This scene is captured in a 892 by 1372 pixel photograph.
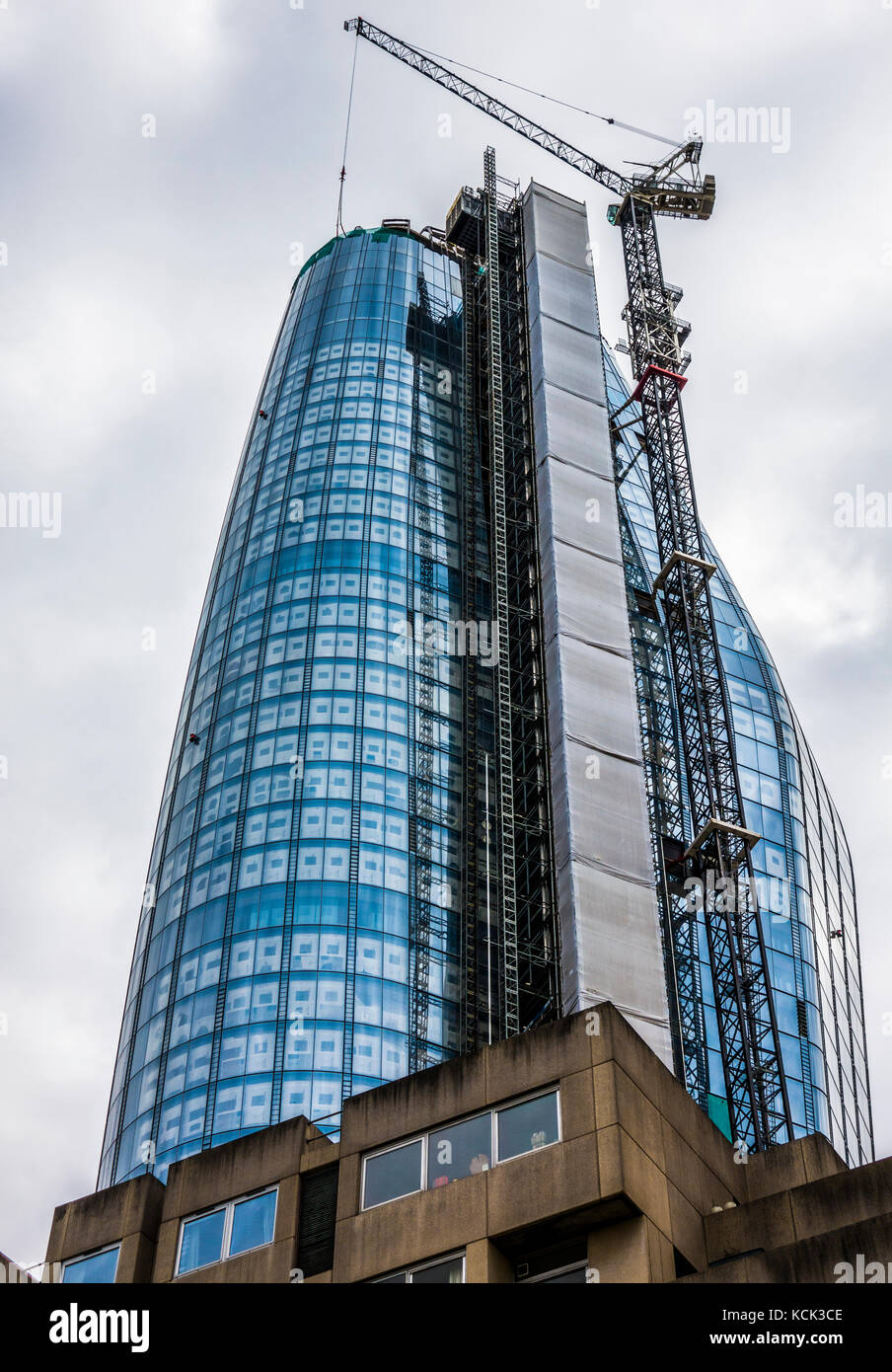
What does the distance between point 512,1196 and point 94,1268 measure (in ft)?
36.1

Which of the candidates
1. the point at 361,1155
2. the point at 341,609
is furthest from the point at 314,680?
the point at 361,1155

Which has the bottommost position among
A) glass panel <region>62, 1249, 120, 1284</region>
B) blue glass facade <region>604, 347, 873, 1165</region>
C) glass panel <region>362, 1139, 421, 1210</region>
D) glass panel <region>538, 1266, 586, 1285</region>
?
glass panel <region>538, 1266, 586, 1285</region>

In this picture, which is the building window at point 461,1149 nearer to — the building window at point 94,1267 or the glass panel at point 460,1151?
the glass panel at point 460,1151

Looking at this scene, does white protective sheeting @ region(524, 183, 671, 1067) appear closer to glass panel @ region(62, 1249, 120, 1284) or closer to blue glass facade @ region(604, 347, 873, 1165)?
blue glass facade @ region(604, 347, 873, 1165)

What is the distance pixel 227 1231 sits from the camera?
3956 cm

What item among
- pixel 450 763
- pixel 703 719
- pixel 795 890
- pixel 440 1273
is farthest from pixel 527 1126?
pixel 795 890

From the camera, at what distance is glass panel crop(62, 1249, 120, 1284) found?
40.2 m

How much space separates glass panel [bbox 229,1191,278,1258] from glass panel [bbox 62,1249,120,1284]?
9.66 feet

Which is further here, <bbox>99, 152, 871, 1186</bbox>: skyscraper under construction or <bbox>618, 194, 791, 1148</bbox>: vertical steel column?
<bbox>99, 152, 871, 1186</bbox>: skyscraper under construction

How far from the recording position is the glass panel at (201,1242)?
39406mm

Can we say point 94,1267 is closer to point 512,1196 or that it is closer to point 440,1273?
point 440,1273

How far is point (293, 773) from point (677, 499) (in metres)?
28.0

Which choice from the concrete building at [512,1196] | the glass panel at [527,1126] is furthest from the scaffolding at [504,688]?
the glass panel at [527,1126]

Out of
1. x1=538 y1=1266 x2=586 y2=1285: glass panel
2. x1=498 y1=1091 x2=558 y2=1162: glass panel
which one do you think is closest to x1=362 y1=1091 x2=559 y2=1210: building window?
x1=498 y1=1091 x2=558 y2=1162: glass panel
